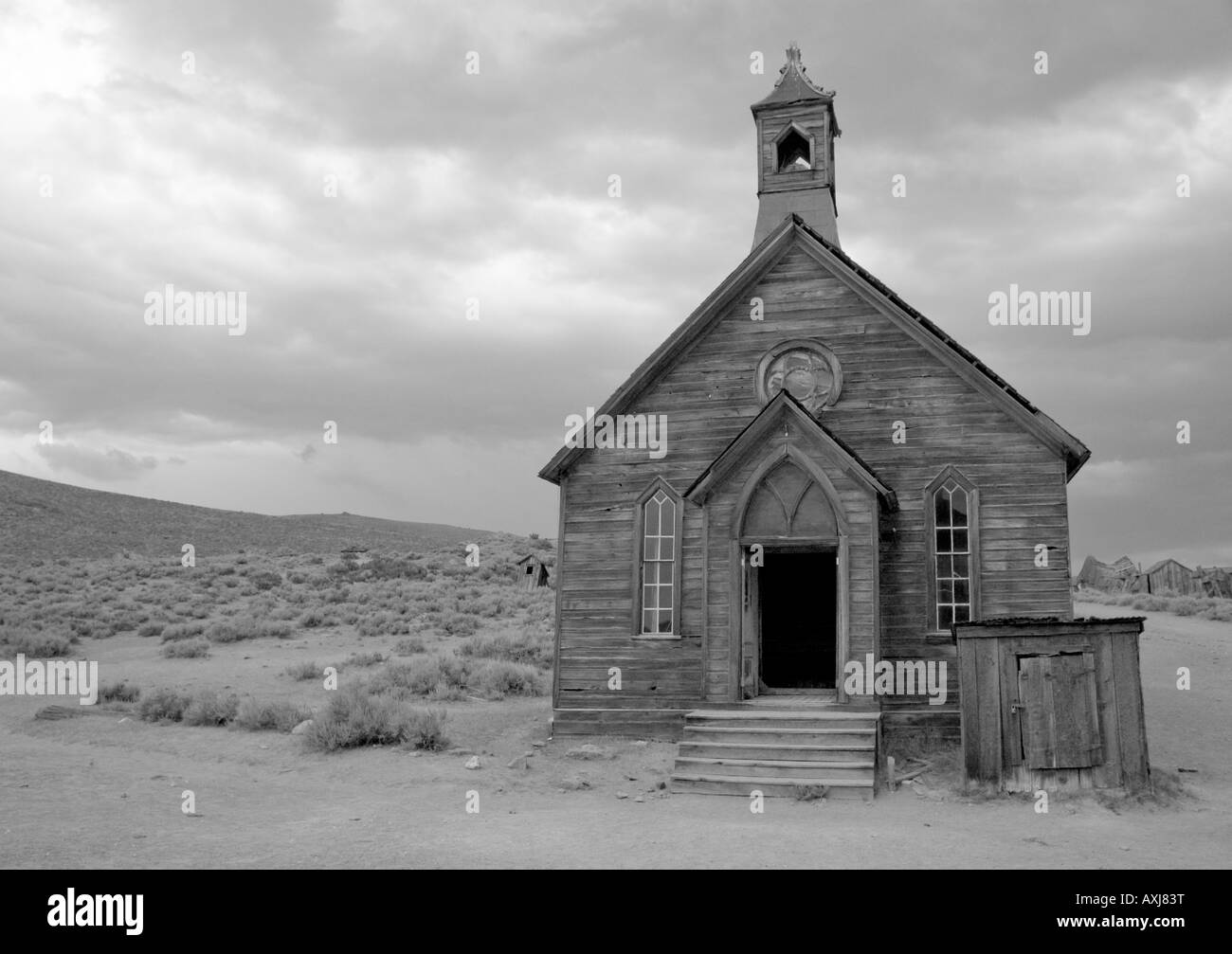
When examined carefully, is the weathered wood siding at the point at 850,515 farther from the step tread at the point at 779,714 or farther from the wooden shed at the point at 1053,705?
the wooden shed at the point at 1053,705

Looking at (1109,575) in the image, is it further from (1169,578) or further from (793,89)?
(793,89)

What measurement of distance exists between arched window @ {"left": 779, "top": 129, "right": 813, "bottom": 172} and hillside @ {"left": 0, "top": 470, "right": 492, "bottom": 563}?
47.7 metres

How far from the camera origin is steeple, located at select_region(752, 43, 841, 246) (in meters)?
17.5

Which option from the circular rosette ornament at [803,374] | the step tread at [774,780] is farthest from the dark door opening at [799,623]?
the step tread at [774,780]

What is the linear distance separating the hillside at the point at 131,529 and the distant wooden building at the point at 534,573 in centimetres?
1878

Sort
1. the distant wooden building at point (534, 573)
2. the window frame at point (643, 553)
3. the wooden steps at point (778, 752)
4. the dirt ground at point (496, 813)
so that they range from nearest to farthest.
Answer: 1. the dirt ground at point (496, 813)
2. the wooden steps at point (778, 752)
3. the window frame at point (643, 553)
4. the distant wooden building at point (534, 573)

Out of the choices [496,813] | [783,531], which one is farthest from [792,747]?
[496,813]

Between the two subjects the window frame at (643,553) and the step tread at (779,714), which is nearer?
the step tread at (779,714)

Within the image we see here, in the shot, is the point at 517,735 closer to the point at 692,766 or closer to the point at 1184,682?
the point at 692,766

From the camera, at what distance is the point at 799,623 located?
58.1 feet

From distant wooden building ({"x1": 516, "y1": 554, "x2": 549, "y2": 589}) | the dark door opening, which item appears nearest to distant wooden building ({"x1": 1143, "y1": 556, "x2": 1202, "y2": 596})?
distant wooden building ({"x1": 516, "y1": 554, "x2": 549, "y2": 589})

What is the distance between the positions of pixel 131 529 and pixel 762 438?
65530mm

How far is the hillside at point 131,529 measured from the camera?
201 feet
